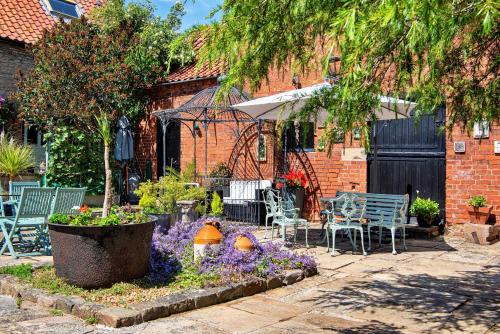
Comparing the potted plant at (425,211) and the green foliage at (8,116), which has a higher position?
the green foliage at (8,116)

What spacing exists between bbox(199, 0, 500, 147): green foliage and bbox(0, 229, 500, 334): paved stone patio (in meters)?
1.77

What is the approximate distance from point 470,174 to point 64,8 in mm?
14098

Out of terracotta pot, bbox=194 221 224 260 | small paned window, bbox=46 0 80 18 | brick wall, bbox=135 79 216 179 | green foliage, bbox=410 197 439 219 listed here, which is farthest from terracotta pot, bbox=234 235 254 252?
small paned window, bbox=46 0 80 18

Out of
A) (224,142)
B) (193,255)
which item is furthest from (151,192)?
(224,142)

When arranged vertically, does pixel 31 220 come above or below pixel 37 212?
below

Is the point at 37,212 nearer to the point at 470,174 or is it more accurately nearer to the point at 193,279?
the point at 193,279

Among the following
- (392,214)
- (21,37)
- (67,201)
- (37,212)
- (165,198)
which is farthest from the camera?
(21,37)

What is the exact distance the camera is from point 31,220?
719cm

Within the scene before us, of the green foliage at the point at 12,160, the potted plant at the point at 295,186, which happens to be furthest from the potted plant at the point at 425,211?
the green foliage at the point at 12,160

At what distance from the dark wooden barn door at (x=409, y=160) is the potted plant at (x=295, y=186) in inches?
58.0

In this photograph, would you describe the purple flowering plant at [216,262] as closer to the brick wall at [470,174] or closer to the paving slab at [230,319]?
the paving slab at [230,319]

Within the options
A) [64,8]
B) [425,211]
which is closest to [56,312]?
[425,211]

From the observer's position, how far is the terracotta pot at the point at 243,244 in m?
5.85

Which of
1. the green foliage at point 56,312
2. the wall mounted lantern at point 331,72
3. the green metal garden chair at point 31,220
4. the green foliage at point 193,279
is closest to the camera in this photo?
the wall mounted lantern at point 331,72
